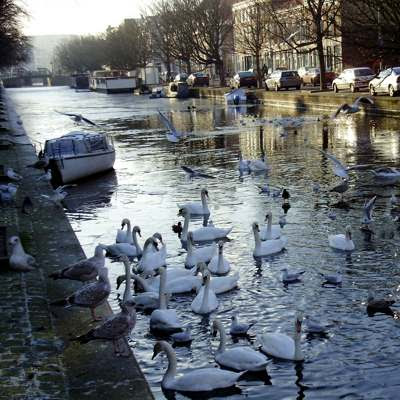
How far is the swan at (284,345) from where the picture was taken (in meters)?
8.53

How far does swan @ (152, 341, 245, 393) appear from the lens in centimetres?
790

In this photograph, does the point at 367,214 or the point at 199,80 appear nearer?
the point at 367,214

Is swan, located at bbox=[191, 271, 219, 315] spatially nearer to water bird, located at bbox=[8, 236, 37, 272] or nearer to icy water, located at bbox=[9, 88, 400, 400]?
icy water, located at bbox=[9, 88, 400, 400]

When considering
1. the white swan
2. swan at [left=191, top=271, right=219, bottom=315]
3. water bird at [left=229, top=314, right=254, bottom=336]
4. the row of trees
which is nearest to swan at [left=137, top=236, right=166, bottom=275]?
the white swan

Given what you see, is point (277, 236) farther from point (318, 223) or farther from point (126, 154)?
point (126, 154)

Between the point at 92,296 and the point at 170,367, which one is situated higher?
the point at 92,296

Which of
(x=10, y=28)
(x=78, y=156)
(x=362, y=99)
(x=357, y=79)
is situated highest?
(x=10, y=28)

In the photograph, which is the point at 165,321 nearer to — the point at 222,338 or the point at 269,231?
the point at 222,338

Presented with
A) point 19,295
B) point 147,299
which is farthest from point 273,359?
point 19,295

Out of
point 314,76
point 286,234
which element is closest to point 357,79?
point 314,76

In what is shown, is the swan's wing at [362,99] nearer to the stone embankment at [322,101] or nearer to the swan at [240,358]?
the stone embankment at [322,101]

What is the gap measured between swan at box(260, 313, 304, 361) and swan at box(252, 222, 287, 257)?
4165 millimetres

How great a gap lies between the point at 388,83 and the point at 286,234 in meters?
26.1

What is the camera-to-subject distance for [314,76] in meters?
58.8
